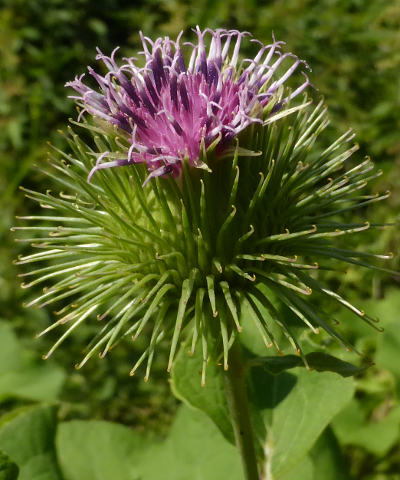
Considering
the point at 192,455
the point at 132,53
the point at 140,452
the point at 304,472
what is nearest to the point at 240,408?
the point at 304,472

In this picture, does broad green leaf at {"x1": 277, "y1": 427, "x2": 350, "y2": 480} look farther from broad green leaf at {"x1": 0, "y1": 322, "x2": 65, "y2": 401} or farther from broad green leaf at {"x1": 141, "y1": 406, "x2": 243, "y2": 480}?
broad green leaf at {"x1": 0, "y1": 322, "x2": 65, "y2": 401}

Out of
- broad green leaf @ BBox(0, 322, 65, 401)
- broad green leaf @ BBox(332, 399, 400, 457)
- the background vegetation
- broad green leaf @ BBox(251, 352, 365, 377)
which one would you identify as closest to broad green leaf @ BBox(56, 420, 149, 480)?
the background vegetation

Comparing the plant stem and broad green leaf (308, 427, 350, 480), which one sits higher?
the plant stem

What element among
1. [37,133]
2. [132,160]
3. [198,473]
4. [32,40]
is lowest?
[198,473]

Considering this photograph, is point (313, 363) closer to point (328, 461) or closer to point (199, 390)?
point (199, 390)

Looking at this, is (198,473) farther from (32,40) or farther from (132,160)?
(32,40)

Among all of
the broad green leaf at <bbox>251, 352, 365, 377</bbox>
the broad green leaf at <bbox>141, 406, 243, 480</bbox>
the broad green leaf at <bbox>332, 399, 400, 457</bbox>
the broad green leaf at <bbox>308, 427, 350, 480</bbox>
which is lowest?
the broad green leaf at <bbox>332, 399, 400, 457</bbox>

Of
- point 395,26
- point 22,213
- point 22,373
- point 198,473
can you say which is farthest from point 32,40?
point 198,473
